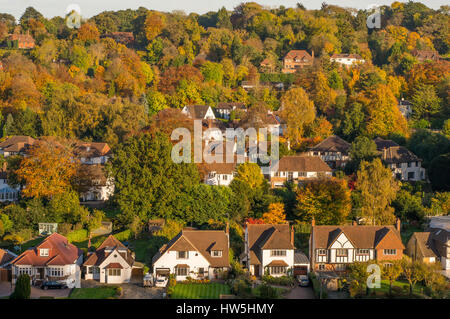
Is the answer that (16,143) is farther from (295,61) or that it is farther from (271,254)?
(295,61)

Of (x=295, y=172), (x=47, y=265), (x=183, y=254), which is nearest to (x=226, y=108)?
(x=295, y=172)

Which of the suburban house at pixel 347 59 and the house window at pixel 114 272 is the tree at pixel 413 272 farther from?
the suburban house at pixel 347 59

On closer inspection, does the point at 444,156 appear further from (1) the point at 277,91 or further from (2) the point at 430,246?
(1) the point at 277,91

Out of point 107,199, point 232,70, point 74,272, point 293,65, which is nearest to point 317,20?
point 293,65

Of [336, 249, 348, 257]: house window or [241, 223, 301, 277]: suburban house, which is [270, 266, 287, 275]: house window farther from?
[336, 249, 348, 257]: house window

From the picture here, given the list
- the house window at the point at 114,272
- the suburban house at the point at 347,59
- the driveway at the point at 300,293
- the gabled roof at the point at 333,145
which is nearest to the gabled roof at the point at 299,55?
the suburban house at the point at 347,59
